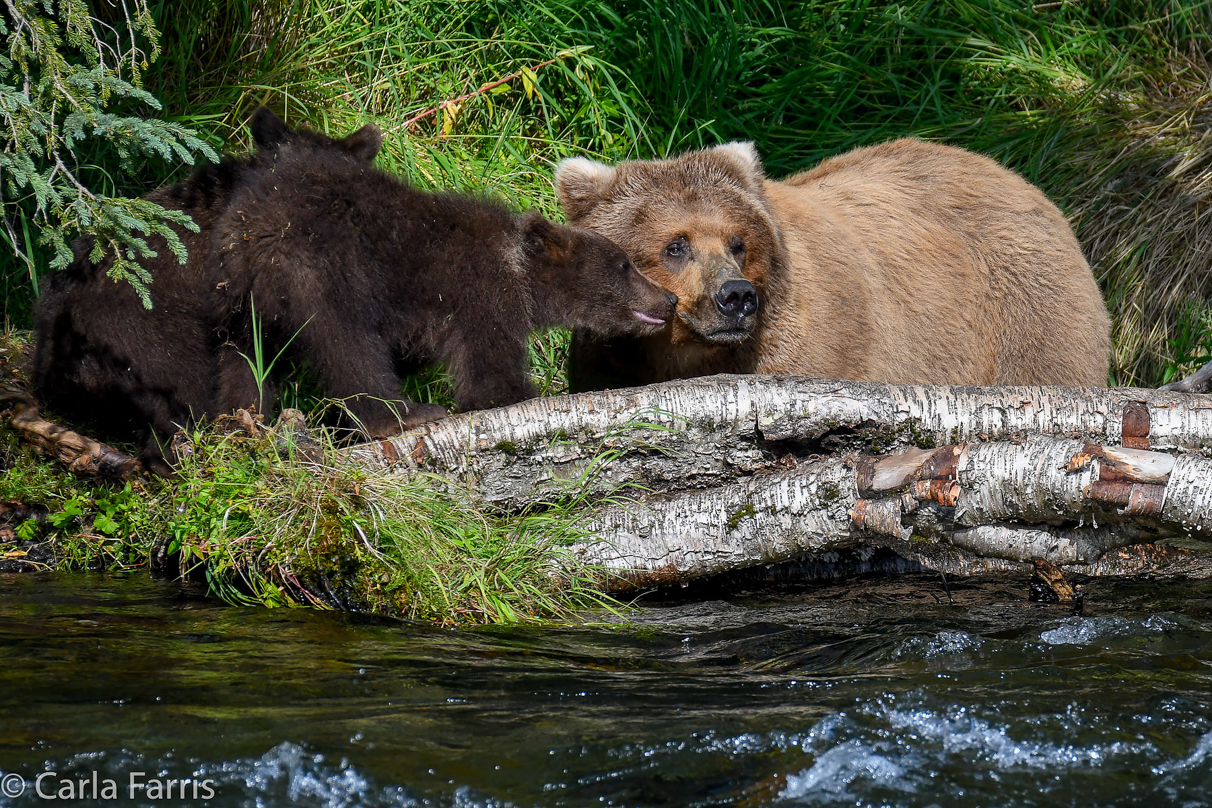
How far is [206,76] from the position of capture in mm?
7562

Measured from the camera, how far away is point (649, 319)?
5738 mm

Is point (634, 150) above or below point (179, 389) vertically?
above

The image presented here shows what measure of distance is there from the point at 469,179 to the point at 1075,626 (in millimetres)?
4987

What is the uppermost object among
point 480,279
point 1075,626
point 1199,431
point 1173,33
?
point 1173,33

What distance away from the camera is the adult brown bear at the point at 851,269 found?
5.80 metres

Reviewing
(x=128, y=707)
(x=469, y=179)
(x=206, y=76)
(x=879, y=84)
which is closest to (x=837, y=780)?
(x=128, y=707)

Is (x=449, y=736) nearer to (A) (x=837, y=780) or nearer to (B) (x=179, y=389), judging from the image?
(A) (x=837, y=780)

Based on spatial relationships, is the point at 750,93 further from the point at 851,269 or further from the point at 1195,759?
the point at 1195,759

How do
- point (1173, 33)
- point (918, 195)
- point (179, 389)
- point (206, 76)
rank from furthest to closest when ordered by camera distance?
point (1173, 33)
point (206, 76)
point (918, 195)
point (179, 389)

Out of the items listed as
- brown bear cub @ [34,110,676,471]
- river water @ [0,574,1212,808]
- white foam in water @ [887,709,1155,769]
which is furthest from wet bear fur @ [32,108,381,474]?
white foam in water @ [887,709,1155,769]

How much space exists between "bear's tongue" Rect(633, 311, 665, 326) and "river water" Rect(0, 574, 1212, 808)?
1.89m

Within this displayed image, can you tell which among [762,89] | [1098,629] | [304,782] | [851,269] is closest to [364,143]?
[851,269]

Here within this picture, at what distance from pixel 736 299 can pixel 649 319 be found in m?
0.49

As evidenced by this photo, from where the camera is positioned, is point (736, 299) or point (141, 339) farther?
point (736, 299)
